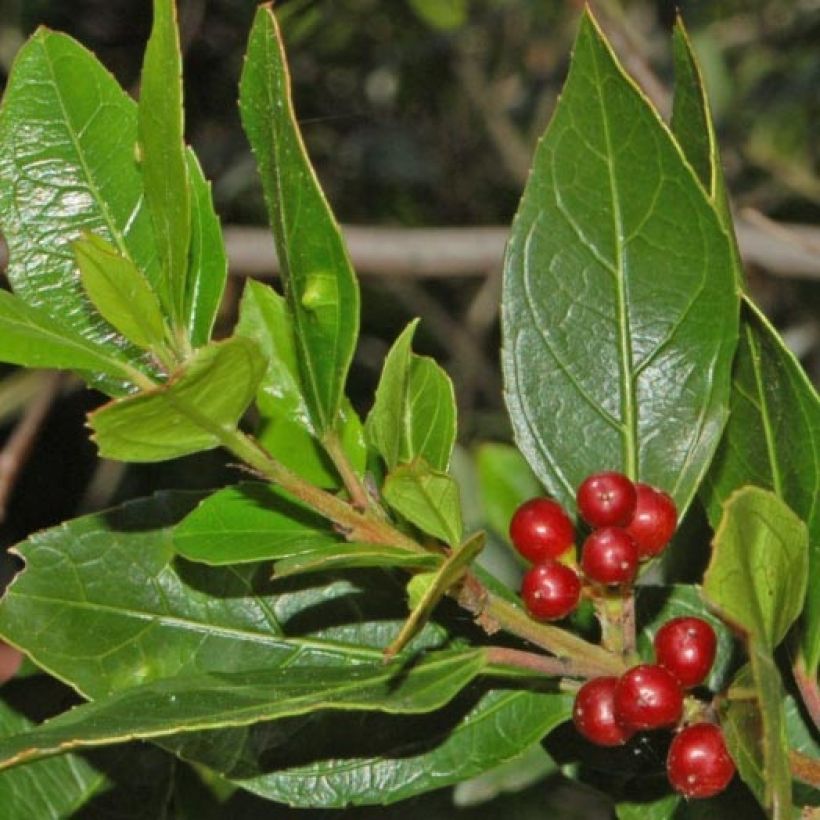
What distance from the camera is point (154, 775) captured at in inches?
54.4

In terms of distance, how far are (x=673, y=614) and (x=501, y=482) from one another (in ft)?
1.05

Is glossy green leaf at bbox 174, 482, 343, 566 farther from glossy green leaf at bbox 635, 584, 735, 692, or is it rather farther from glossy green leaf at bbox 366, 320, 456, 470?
glossy green leaf at bbox 635, 584, 735, 692

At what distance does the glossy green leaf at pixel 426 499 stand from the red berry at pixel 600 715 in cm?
14

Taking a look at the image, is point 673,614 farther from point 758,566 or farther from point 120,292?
point 120,292

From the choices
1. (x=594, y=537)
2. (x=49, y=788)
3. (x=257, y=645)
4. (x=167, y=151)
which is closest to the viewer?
(x=167, y=151)

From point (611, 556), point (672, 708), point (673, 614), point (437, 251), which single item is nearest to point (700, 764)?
point (672, 708)

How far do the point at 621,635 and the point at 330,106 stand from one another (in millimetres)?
2068

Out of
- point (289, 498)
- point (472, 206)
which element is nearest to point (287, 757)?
point (289, 498)

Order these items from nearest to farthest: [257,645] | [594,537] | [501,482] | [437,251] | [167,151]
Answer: [167,151] < [594,537] < [257,645] < [501,482] < [437,251]

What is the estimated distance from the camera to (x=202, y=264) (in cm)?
107

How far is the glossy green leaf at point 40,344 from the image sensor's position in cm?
93

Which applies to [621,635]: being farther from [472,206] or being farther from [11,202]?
[472,206]

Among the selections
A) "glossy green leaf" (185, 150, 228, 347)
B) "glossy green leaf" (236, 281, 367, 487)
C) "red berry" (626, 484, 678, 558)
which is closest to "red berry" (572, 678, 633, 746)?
"red berry" (626, 484, 678, 558)

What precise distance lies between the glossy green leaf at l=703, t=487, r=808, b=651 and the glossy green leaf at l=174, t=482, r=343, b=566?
0.91 ft
